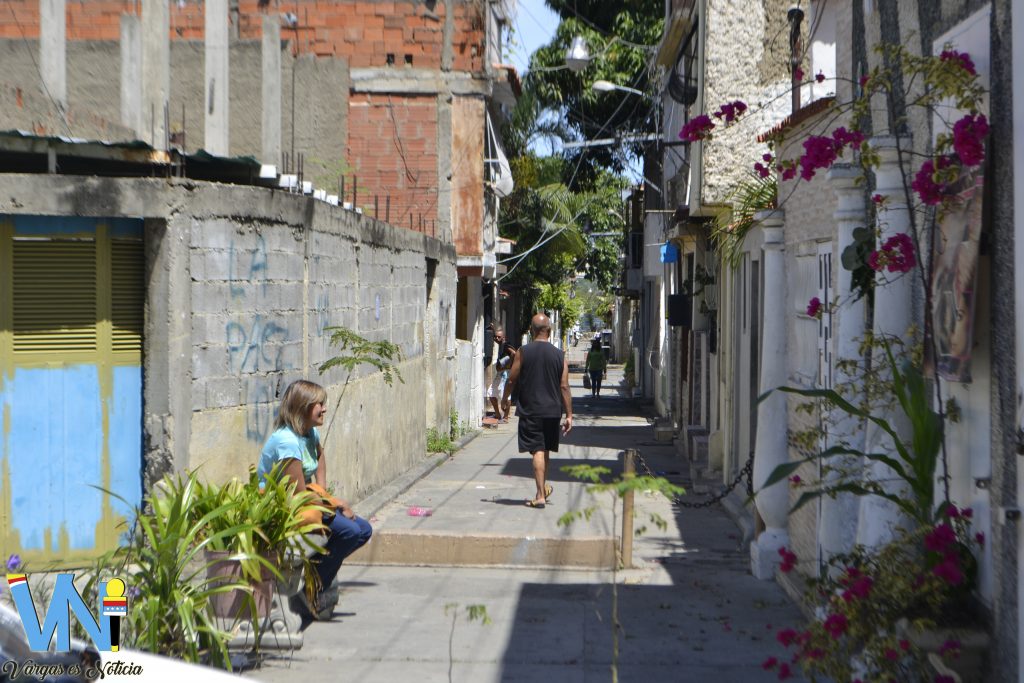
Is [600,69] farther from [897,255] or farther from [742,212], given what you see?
[897,255]

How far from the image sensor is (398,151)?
65.8 ft

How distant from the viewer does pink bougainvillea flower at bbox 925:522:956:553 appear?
15.7 ft

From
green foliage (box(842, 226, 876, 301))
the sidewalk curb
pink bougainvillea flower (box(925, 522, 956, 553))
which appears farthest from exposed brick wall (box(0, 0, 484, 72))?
pink bougainvillea flower (box(925, 522, 956, 553))

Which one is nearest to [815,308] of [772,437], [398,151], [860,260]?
[860,260]

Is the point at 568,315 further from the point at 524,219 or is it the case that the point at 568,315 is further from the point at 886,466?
the point at 886,466

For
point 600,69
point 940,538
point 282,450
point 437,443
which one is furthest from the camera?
point 600,69

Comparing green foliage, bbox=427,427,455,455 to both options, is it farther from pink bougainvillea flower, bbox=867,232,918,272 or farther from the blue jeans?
pink bougainvillea flower, bbox=867,232,918,272

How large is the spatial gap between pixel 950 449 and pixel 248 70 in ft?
44.3

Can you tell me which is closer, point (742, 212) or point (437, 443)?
point (742, 212)

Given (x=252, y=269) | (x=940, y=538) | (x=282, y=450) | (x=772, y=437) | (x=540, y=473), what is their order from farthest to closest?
(x=540, y=473) < (x=772, y=437) < (x=252, y=269) < (x=282, y=450) < (x=940, y=538)

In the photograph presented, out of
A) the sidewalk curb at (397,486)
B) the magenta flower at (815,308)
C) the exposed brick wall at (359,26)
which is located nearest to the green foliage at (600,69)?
the exposed brick wall at (359,26)

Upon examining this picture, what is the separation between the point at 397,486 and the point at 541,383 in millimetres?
2269

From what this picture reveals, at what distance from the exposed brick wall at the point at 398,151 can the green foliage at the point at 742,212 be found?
7.48m

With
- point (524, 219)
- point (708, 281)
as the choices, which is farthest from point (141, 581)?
point (524, 219)
